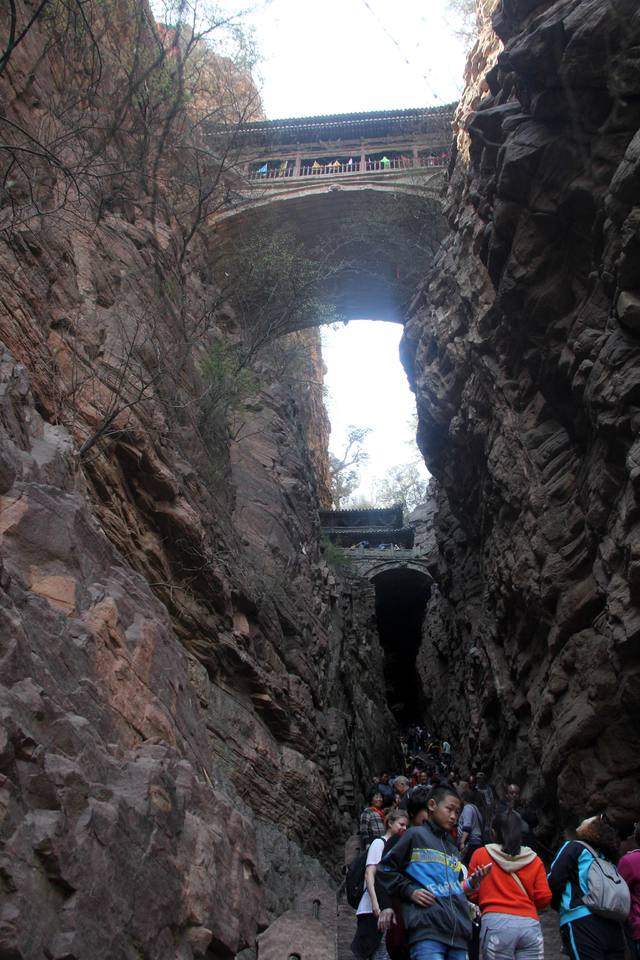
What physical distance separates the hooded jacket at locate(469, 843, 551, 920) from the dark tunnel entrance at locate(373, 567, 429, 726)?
2369cm

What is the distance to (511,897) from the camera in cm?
368

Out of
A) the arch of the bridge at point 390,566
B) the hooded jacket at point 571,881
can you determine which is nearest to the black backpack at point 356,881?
the hooded jacket at point 571,881

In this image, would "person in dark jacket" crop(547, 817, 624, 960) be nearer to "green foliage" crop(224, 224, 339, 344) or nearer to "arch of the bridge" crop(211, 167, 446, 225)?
"green foliage" crop(224, 224, 339, 344)

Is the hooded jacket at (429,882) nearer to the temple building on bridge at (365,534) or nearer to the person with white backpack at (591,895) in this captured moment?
the person with white backpack at (591,895)

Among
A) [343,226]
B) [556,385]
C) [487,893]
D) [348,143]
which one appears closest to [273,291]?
[343,226]

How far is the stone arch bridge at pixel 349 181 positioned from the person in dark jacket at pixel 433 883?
17426mm

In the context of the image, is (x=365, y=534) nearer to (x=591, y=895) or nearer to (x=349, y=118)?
(x=349, y=118)

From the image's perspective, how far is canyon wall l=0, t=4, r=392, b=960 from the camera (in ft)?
10.8

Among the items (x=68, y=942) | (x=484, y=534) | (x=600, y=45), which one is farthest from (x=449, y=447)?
(x=68, y=942)

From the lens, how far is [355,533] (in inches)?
1170

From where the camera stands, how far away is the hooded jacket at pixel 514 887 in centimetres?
366

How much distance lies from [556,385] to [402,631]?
932 inches

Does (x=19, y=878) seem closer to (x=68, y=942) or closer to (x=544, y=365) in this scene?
(x=68, y=942)

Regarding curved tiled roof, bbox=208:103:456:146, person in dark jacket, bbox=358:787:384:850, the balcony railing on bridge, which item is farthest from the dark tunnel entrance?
person in dark jacket, bbox=358:787:384:850
